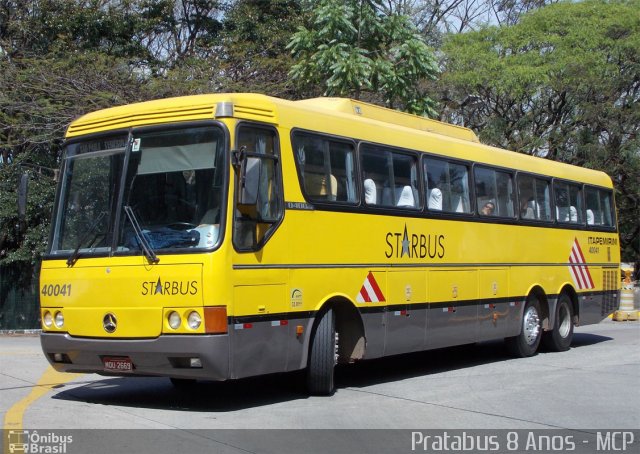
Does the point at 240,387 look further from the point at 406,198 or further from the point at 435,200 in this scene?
the point at 435,200

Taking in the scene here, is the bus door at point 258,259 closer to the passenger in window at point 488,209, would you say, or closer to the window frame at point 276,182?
the window frame at point 276,182

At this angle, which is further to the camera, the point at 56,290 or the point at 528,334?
the point at 528,334

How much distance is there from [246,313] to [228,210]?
110cm

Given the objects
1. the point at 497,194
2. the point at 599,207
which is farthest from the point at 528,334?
the point at 599,207

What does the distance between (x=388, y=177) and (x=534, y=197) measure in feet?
15.3

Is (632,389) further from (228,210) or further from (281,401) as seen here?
(228,210)

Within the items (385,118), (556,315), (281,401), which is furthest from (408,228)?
(556,315)

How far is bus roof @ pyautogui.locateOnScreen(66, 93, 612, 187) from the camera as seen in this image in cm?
930

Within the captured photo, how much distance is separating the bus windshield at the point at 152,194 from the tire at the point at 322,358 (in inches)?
78.9

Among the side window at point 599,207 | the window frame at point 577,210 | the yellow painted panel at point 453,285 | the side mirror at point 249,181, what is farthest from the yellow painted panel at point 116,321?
the side window at point 599,207

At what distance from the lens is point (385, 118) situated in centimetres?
1252

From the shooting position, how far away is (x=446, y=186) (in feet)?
41.8

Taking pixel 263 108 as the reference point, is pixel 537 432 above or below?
below

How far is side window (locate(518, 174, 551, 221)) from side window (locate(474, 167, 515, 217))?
0.36m
